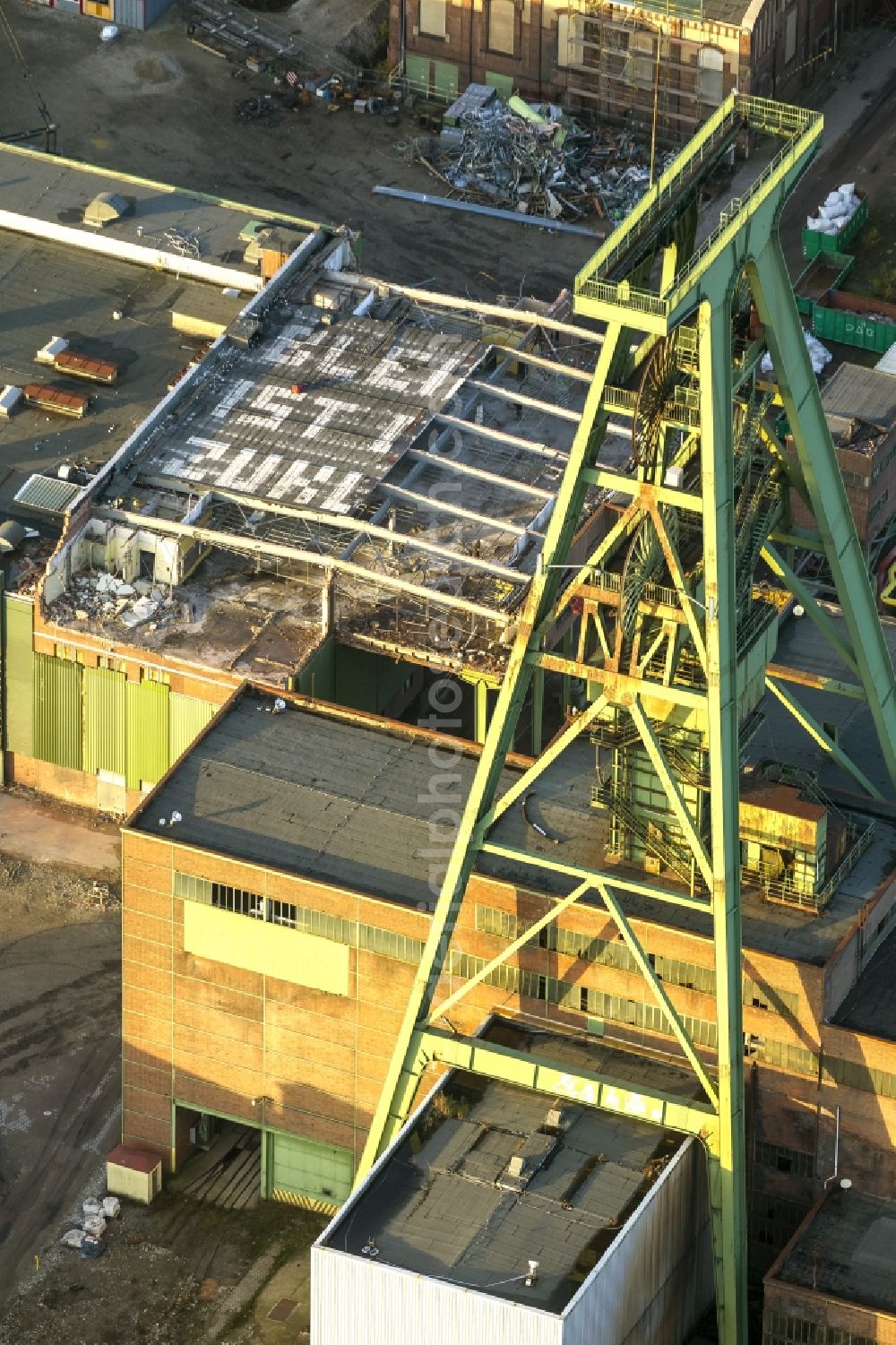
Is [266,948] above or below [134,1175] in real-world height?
above

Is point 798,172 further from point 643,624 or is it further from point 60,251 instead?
point 60,251

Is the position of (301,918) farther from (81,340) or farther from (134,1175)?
(81,340)

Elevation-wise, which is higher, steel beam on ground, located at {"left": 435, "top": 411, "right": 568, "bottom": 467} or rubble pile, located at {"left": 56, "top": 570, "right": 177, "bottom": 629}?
steel beam on ground, located at {"left": 435, "top": 411, "right": 568, "bottom": 467}

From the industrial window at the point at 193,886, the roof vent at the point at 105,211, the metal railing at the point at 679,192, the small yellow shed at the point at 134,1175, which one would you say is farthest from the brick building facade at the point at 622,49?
the small yellow shed at the point at 134,1175

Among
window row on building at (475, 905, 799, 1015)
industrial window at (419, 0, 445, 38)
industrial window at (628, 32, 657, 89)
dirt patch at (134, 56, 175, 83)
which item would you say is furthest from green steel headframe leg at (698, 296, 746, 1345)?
dirt patch at (134, 56, 175, 83)

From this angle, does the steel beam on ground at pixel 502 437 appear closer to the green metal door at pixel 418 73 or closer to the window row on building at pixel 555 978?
the window row on building at pixel 555 978

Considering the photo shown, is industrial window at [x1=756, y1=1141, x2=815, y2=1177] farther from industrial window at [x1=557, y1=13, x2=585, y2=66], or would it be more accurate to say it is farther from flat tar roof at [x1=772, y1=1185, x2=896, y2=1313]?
industrial window at [x1=557, y1=13, x2=585, y2=66]

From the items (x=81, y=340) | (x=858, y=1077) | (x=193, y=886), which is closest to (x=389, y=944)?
(x=193, y=886)
